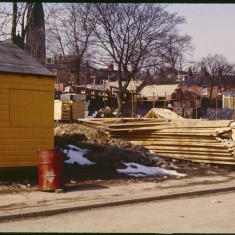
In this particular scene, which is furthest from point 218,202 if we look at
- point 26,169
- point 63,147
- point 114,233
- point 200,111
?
point 200,111

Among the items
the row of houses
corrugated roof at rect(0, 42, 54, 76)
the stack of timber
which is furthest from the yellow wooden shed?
the row of houses

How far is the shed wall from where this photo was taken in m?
12.8

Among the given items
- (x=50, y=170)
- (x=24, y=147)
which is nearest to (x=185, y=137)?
(x=24, y=147)

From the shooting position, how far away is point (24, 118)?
13156 millimetres

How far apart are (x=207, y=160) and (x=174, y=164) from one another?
1.22 m

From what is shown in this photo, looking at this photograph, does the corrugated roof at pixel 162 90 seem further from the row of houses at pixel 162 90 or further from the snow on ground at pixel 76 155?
the snow on ground at pixel 76 155

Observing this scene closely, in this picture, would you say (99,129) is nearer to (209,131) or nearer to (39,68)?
(209,131)

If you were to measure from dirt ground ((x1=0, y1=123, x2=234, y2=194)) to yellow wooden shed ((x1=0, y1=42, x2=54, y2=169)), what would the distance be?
0.54m

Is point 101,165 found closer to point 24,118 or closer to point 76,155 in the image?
point 76,155

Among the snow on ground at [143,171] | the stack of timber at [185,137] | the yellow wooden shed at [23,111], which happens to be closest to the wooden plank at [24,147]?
the yellow wooden shed at [23,111]

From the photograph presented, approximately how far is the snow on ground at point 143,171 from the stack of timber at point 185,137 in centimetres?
197

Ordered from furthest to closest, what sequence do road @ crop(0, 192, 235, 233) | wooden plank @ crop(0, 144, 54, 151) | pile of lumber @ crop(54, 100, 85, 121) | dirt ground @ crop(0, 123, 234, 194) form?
pile of lumber @ crop(54, 100, 85, 121) < dirt ground @ crop(0, 123, 234, 194) < wooden plank @ crop(0, 144, 54, 151) < road @ crop(0, 192, 235, 233)

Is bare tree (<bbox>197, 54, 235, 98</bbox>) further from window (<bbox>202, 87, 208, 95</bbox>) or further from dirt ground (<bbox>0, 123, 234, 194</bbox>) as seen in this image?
dirt ground (<bbox>0, 123, 234, 194</bbox>)

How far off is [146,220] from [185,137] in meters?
9.54
